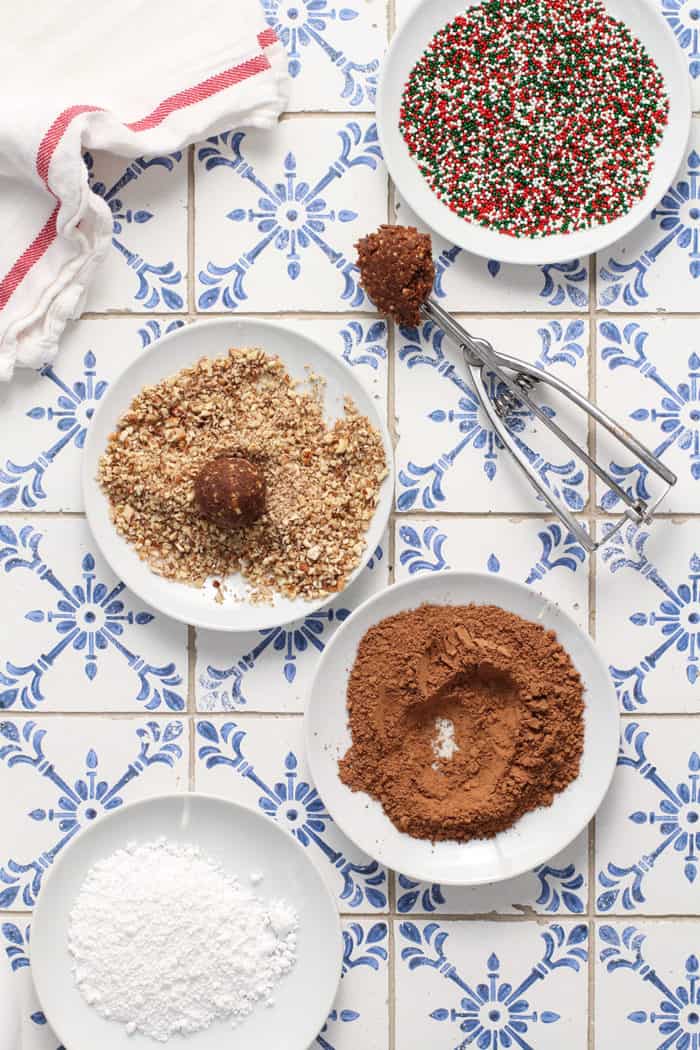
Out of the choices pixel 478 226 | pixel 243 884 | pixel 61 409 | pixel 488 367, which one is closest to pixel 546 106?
pixel 478 226

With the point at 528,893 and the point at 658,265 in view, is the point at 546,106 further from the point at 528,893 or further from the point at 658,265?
the point at 528,893

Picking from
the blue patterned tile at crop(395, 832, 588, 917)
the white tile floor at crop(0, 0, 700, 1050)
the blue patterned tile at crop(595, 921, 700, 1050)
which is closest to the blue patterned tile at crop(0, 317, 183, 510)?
the white tile floor at crop(0, 0, 700, 1050)

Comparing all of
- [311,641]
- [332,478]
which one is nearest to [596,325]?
[332,478]

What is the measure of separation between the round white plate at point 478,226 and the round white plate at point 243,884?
0.54 metres

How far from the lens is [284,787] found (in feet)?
2.98

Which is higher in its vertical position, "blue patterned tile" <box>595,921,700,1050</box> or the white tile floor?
the white tile floor

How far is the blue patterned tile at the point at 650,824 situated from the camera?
91cm

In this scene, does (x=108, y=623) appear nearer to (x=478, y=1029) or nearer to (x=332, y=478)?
(x=332, y=478)

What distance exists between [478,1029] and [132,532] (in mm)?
544

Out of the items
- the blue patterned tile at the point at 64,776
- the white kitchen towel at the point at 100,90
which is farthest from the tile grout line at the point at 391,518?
the blue patterned tile at the point at 64,776

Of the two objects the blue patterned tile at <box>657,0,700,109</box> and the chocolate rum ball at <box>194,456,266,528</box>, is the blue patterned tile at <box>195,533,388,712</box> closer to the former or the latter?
the chocolate rum ball at <box>194,456,266,528</box>

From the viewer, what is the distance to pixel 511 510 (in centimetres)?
90

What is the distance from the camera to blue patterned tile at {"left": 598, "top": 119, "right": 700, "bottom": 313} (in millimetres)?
A: 899

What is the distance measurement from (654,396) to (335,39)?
424 millimetres
